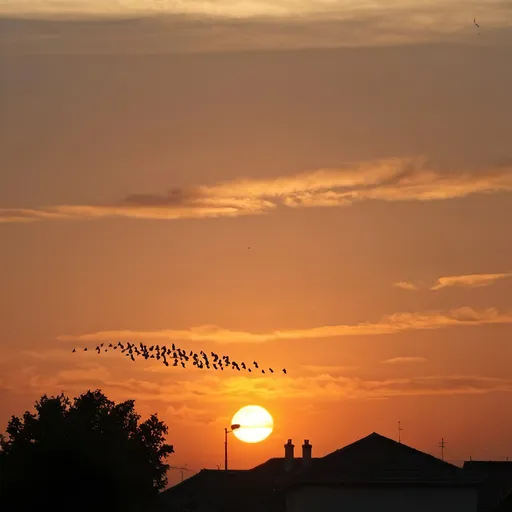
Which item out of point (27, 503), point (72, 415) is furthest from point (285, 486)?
point (27, 503)

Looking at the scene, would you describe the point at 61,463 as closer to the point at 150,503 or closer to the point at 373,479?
the point at 150,503

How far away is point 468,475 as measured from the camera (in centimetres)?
6250

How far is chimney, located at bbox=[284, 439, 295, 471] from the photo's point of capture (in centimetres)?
8031

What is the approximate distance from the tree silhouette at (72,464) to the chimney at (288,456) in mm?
24516

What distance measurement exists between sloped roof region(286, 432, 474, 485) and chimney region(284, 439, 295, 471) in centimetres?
1570

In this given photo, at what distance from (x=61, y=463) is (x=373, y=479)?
1965 cm

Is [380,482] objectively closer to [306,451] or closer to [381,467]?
[381,467]

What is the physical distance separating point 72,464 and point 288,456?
113 ft

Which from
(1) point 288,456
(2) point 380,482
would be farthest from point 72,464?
(1) point 288,456

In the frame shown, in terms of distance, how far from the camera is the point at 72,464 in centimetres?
5000

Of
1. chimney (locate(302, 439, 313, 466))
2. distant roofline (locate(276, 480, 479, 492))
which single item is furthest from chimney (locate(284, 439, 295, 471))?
distant roofline (locate(276, 480, 479, 492))

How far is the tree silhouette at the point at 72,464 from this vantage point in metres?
48.8

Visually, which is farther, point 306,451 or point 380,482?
point 306,451

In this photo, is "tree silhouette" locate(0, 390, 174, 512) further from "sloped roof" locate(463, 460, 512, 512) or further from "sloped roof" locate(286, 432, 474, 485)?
"sloped roof" locate(463, 460, 512, 512)
